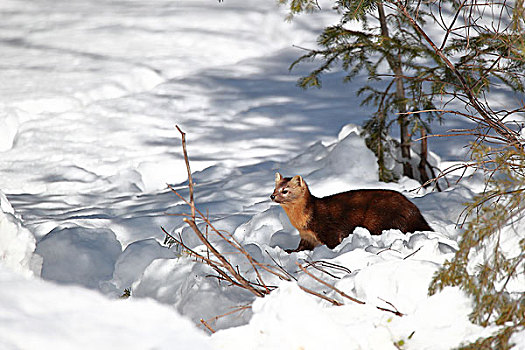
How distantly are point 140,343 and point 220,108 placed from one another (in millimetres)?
6690

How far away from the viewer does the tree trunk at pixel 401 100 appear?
4673mm

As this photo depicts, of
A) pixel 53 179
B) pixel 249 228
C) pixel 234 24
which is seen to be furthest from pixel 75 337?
pixel 234 24

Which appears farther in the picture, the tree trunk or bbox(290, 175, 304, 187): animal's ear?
the tree trunk

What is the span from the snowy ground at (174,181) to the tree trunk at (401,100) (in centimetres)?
38

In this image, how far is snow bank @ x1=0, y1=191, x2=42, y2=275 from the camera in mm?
2674

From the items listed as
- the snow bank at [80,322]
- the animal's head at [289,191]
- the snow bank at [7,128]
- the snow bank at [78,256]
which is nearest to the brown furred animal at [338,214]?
the animal's head at [289,191]

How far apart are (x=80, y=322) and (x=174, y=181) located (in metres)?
4.73

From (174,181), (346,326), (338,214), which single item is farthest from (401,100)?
(346,326)

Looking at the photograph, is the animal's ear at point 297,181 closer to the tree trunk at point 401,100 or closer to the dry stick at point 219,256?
the tree trunk at point 401,100

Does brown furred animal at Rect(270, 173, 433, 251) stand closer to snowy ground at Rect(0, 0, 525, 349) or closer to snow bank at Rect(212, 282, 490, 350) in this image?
snowy ground at Rect(0, 0, 525, 349)

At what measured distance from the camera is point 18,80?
28.3 feet

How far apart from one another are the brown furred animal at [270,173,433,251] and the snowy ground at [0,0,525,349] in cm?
18

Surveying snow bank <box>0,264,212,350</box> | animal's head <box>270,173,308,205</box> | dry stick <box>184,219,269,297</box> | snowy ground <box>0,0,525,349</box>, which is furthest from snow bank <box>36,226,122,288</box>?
snow bank <box>0,264,212,350</box>

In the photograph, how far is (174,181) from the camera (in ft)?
19.5
